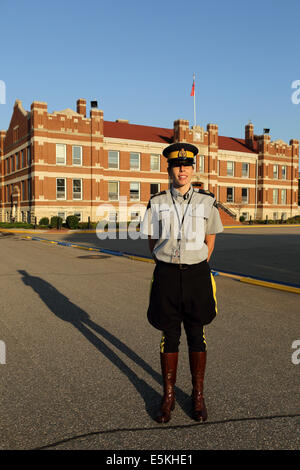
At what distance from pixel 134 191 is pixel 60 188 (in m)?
8.31

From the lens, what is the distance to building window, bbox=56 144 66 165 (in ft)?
128

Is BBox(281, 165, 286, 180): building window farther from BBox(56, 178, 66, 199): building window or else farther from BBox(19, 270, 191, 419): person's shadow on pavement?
BBox(19, 270, 191, 419): person's shadow on pavement

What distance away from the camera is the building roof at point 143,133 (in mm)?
43312

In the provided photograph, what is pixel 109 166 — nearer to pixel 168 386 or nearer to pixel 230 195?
pixel 230 195

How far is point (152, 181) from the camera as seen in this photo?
44.0 meters

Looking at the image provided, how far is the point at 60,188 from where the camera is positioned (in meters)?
39.2

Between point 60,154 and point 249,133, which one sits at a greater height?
point 249,133

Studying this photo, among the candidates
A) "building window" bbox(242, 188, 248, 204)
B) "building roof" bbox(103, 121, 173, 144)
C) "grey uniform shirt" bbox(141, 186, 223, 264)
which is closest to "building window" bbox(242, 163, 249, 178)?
"building window" bbox(242, 188, 248, 204)

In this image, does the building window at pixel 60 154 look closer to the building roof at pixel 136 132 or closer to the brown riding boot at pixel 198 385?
the building roof at pixel 136 132

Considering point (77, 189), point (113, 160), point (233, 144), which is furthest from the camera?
point (233, 144)

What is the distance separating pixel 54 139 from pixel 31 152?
2.62 metres

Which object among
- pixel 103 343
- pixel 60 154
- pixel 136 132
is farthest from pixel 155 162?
pixel 103 343

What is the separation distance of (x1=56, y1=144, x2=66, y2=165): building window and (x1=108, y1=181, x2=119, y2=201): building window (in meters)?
5.51
